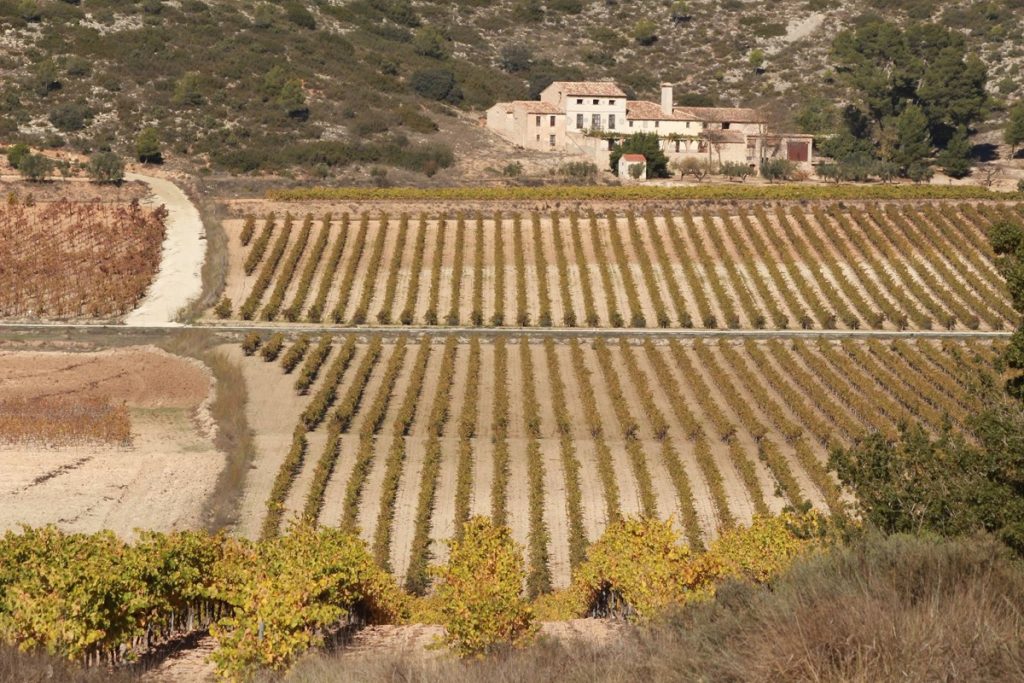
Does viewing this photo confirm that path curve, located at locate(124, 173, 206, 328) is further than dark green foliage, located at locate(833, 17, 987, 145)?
No

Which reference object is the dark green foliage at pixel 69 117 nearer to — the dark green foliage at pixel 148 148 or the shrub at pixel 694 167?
the dark green foliage at pixel 148 148

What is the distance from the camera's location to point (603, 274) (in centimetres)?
6259

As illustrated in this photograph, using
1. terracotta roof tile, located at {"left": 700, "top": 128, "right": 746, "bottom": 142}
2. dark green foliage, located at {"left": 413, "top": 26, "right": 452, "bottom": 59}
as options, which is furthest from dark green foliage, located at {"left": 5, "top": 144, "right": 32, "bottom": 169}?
dark green foliage, located at {"left": 413, "top": 26, "right": 452, "bottom": 59}

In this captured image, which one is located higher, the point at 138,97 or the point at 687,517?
the point at 138,97

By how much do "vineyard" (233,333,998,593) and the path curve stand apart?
757 centimetres

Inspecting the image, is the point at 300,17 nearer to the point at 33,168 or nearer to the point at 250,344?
the point at 33,168

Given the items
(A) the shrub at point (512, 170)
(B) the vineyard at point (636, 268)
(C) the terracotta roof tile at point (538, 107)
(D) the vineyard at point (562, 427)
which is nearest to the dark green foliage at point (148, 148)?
(B) the vineyard at point (636, 268)

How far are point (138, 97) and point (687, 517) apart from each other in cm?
7204

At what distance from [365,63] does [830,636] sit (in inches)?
3921

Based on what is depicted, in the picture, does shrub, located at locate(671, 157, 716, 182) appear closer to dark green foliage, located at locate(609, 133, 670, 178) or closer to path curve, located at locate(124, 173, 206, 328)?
dark green foliage, located at locate(609, 133, 670, 178)

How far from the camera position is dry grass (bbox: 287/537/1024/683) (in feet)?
54.0

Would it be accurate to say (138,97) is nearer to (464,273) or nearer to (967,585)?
(464,273)

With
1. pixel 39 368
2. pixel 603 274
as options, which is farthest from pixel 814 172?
pixel 39 368

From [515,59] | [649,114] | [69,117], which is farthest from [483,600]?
[515,59]
